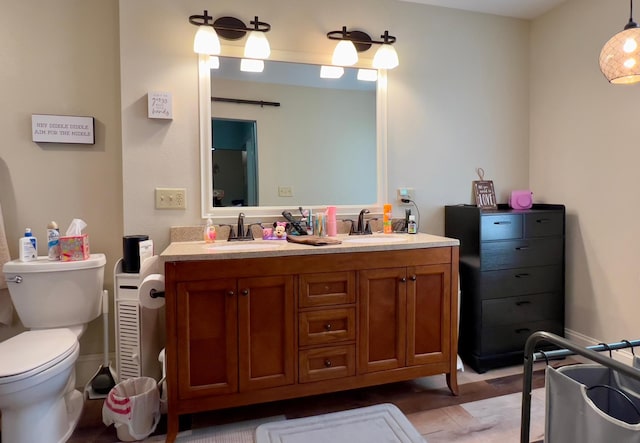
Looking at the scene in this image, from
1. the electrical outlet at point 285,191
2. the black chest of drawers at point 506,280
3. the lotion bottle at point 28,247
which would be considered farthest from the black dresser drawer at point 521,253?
the lotion bottle at point 28,247

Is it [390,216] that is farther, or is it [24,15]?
[390,216]

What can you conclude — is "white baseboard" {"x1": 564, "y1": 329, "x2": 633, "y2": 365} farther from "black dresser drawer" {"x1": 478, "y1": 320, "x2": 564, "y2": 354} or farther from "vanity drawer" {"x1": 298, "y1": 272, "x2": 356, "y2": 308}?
"vanity drawer" {"x1": 298, "y1": 272, "x2": 356, "y2": 308}

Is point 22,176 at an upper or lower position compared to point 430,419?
upper

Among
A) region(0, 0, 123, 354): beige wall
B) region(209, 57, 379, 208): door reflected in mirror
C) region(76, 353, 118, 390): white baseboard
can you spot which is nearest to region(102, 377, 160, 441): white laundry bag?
region(76, 353, 118, 390): white baseboard

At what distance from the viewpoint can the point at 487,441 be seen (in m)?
1.75

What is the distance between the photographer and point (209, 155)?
2297 millimetres

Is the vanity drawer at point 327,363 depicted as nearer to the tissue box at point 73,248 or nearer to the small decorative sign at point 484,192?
the tissue box at point 73,248

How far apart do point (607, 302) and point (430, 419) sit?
4.84 feet

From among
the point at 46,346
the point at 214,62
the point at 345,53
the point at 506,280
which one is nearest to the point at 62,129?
the point at 214,62

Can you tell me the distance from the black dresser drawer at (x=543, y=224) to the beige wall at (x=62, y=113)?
2.57 m

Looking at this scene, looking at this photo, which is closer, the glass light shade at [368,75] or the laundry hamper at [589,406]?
the laundry hamper at [589,406]

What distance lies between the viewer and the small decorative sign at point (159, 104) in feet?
7.14

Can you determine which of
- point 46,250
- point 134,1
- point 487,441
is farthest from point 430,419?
point 134,1

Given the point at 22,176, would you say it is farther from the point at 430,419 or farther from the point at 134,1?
the point at 430,419
